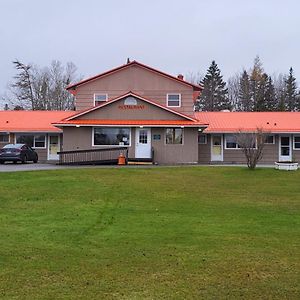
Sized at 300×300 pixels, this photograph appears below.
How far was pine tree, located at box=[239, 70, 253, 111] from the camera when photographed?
75812 mm

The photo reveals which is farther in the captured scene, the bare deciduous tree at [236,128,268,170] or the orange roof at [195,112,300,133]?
the orange roof at [195,112,300,133]

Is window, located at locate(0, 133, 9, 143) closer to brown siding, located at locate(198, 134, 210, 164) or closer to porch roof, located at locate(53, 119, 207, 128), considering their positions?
porch roof, located at locate(53, 119, 207, 128)

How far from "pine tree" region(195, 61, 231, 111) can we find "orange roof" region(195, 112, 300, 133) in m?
33.5

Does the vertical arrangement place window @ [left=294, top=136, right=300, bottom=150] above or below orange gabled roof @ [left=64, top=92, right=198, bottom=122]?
below

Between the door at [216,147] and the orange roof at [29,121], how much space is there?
11543 mm

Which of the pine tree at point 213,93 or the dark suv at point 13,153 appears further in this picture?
the pine tree at point 213,93

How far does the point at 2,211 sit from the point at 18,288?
653 centimetres

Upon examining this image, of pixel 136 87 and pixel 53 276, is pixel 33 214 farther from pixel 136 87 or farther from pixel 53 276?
pixel 136 87

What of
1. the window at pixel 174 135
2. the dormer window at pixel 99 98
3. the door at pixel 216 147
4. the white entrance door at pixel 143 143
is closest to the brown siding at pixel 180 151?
the window at pixel 174 135

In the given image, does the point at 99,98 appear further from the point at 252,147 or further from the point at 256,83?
the point at 256,83

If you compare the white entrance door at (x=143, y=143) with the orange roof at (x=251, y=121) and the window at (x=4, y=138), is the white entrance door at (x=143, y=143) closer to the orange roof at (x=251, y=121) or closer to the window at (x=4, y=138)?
the orange roof at (x=251, y=121)

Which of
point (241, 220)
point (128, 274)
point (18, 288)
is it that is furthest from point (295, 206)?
point (18, 288)

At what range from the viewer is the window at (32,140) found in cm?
3628

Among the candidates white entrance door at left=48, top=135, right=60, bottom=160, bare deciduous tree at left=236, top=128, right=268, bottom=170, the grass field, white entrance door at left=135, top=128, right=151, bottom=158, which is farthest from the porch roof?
the grass field
